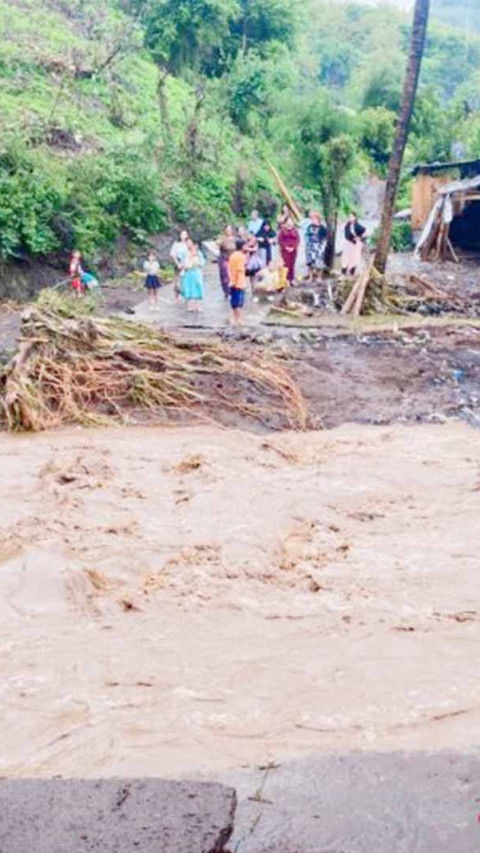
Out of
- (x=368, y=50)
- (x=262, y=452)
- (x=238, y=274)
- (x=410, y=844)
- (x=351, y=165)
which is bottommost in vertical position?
(x=262, y=452)

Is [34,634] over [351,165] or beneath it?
beneath

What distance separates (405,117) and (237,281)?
458cm

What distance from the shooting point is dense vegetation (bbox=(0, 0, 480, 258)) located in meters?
19.4

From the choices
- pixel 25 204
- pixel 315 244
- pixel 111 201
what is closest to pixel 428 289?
pixel 315 244

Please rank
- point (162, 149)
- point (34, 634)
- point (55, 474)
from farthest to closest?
1. point (162, 149)
2. point (55, 474)
3. point (34, 634)

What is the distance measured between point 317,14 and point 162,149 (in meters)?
57.6

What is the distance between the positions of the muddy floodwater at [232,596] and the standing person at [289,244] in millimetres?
7035

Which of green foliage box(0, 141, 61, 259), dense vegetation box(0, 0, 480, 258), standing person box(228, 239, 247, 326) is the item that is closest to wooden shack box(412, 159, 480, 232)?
dense vegetation box(0, 0, 480, 258)

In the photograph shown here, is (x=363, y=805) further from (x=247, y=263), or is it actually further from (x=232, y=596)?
(x=247, y=263)

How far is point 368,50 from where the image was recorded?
69188 mm

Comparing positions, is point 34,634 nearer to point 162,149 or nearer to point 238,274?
point 238,274

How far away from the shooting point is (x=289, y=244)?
683 inches

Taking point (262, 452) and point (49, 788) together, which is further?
point (262, 452)

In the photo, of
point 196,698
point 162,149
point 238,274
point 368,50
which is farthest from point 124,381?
point 368,50
